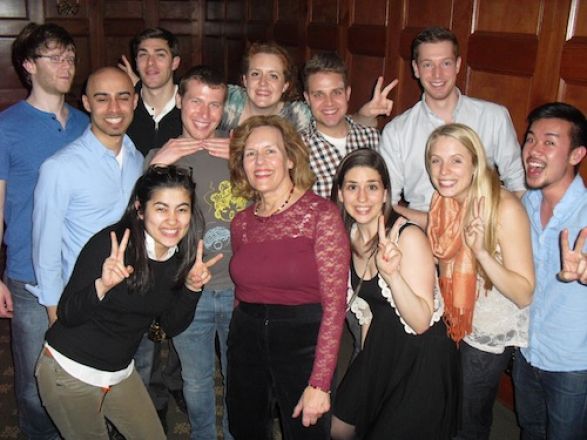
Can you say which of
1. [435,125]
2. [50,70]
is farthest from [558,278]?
[50,70]

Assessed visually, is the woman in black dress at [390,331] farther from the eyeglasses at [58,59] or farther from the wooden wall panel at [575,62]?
the eyeglasses at [58,59]

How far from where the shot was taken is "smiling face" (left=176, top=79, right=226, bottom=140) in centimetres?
225

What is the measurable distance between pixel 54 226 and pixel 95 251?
29 centimetres

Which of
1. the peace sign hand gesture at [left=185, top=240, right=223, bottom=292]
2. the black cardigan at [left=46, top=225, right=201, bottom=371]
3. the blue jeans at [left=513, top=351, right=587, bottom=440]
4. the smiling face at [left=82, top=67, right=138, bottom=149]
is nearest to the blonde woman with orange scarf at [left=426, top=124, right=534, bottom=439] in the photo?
the blue jeans at [left=513, top=351, right=587, bottom=440]

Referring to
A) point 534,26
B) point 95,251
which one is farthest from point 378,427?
point 534,26

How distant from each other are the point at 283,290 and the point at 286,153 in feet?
1.65

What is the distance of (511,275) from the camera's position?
1.86 meters

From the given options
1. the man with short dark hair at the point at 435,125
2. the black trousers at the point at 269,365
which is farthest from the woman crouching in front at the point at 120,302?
the man with short dark hair at the point at 435,125

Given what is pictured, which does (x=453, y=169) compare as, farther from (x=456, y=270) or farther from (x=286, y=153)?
(x=286, y=153)

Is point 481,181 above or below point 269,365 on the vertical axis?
above

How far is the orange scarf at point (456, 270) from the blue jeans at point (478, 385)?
0.13m

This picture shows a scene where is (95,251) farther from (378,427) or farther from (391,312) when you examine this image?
(378,427)

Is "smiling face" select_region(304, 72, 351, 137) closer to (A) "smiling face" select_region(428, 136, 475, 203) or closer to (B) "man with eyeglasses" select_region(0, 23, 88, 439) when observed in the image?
(A) "smiling face" select_region(428, 136, 475, 203)

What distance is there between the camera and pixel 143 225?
6.27 feet
